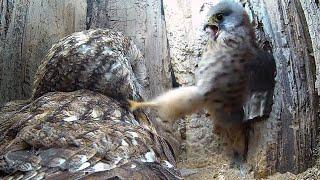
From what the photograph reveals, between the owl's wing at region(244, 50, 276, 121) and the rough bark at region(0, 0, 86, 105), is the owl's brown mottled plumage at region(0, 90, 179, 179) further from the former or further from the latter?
the rough bark at region(0, 0, 86, 105)

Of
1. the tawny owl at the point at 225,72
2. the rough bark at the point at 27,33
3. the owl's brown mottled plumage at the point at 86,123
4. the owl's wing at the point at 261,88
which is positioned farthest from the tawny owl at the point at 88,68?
the owl's wing at the point at 261,88

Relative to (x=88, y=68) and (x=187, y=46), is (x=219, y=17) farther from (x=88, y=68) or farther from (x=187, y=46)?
(x=187, y=46)

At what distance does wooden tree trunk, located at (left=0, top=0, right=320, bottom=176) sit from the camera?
2289mm

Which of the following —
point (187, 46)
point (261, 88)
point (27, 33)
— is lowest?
point (261, 88)

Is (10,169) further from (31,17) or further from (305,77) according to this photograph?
(31,17)

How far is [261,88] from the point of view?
2.27 m

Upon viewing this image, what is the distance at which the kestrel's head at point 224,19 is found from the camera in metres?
2.04

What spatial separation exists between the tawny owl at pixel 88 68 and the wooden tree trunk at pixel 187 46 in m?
0.32

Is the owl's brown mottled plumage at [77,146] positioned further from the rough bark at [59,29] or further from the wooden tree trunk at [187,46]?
the rough bark at [59,29]

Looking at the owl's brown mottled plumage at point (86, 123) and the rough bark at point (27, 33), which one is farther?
the rough bark at point (27, 33)

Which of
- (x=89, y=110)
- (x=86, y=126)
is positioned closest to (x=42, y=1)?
(x=89, y=110)

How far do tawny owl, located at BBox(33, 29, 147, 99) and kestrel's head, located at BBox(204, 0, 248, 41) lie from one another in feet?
2.36

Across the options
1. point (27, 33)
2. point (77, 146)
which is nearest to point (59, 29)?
point (27, 33)

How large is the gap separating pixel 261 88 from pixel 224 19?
0.41m
